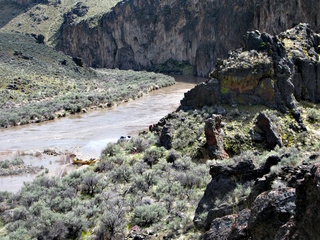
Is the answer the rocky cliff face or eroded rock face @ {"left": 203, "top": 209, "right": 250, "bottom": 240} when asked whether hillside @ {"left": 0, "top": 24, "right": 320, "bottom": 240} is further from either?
the rocky cliff face

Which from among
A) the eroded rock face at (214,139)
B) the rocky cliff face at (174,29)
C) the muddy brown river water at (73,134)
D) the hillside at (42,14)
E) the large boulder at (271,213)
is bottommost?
the muddy brown river water at (73,134)

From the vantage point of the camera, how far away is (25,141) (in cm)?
3198

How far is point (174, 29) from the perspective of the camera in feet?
324

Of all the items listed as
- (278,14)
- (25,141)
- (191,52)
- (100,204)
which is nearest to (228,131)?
Result: (100,204)

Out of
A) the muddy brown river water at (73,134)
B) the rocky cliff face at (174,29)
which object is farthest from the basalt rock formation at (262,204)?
the rocky cliff face at (174,29)

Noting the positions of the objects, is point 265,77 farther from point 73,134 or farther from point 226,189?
point 73,134

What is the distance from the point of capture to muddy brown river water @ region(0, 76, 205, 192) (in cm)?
2453

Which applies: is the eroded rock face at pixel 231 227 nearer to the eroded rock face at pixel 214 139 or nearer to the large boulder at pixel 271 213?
the large boulder at pixel 271 213

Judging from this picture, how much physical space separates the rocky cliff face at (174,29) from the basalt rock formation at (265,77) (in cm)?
3230

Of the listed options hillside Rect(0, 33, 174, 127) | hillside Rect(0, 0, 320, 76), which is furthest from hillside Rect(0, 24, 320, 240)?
hillside Rect(0, 0, 320, 76)

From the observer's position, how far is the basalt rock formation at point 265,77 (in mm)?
22203

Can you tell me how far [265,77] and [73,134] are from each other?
18293mm

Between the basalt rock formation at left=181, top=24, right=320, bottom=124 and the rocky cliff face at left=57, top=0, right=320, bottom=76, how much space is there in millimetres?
32297

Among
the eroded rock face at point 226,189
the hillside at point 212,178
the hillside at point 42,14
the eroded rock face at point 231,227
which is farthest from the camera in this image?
the hillside at point 42,14
